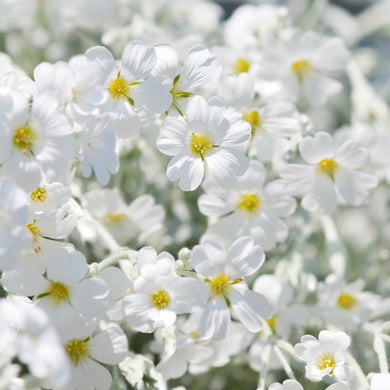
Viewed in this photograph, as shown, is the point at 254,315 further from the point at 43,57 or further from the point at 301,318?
the point at 43,57

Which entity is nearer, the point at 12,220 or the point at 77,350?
the point at 12,220

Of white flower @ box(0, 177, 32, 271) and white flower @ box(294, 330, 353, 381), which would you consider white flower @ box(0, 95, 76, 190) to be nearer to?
white flower @ box(0, 177, 32, 271)

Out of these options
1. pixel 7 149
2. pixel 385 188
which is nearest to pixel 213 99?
pixel 7 149

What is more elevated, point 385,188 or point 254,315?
point 254,315

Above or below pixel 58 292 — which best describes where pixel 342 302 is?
below

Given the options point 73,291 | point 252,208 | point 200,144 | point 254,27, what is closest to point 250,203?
point 252,208

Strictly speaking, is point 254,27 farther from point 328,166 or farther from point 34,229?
point 34,229

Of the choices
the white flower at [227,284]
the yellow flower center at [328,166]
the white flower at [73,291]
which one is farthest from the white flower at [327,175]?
the white flower at [73,291]
